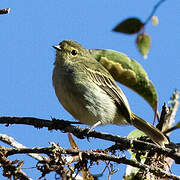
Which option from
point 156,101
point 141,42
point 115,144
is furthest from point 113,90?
point 141,42

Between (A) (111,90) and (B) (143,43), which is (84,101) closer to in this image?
(A) (111,90)

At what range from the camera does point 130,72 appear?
13.8 feet

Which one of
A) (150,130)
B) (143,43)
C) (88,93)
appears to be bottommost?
(143,43)

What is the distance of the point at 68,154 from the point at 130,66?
69.0 inches

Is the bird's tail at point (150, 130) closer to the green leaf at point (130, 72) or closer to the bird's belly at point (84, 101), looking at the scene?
the green leaf at point (130, 72)

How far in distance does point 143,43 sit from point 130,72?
2.78 m

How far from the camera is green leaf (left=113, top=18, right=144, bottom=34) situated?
1.30 m

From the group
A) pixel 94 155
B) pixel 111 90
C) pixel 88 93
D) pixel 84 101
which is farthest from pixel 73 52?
pixel 94 155

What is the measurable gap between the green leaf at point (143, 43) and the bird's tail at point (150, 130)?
8.36ft

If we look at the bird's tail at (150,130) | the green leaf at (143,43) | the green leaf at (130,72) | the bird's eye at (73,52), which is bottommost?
the green leaf at (143,43)

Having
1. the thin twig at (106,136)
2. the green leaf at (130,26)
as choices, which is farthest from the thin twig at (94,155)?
the green leaf at (130,26)

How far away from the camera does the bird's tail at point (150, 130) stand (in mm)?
4279

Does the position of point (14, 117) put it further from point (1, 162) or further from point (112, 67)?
point (112, 67)

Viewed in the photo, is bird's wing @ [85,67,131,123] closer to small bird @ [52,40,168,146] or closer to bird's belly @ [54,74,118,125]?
small bird @ [52,40,168,146]
